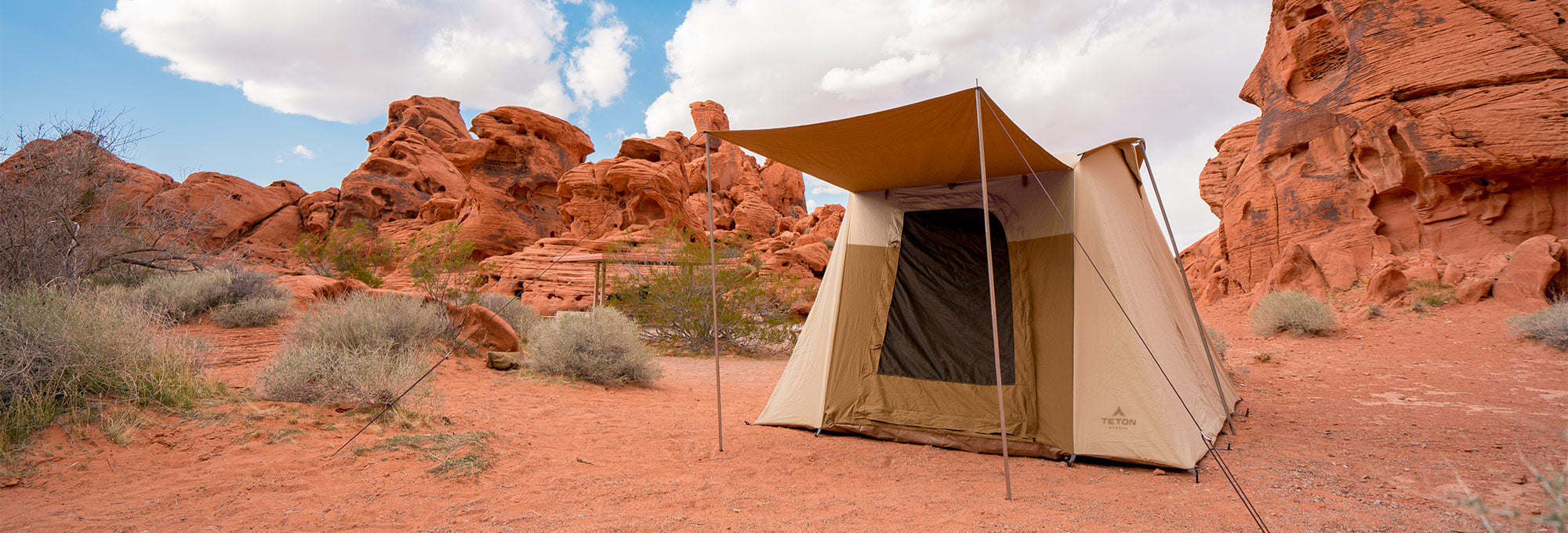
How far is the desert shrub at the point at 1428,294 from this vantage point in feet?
35.6

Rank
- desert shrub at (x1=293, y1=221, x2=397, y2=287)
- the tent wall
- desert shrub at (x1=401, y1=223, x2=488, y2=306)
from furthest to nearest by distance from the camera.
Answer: desert shrub at (x1=293, y1=221, x2=397, y2=287) < desert shrub at (x1=401, y1=223, x2=488, y2=306) < the tent wall

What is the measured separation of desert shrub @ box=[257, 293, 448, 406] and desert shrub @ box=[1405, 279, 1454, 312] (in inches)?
599

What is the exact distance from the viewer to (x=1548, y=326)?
313 inches

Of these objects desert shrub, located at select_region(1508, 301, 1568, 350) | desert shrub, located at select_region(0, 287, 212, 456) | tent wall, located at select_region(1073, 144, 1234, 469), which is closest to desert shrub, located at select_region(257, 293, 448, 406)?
desert shrub, located at select_region(0, 287, 212, 456)

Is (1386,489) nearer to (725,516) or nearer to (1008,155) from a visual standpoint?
(1008,155)

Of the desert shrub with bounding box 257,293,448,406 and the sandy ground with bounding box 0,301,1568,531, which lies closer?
the sandy ground with bounding box 0,301,1568,531

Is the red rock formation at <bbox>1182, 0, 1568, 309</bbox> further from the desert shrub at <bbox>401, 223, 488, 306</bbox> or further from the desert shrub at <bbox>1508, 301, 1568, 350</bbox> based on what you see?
the desert shrub at <bbox>401, 223, 488, 306</bbox>

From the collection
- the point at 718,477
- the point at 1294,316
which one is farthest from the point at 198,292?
the point at 1294,316

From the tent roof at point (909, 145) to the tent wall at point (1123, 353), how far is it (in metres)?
0.50

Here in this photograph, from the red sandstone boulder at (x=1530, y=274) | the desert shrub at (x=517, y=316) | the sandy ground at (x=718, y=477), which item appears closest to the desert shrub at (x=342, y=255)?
the desert shrub at (x=517, y=316)

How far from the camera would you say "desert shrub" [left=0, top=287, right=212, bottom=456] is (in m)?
3.53

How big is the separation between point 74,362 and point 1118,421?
21.4 ft

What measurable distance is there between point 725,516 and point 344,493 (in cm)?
194

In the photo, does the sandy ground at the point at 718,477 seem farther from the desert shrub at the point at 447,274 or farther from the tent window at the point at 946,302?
the desert shrub at the point at 447,274
